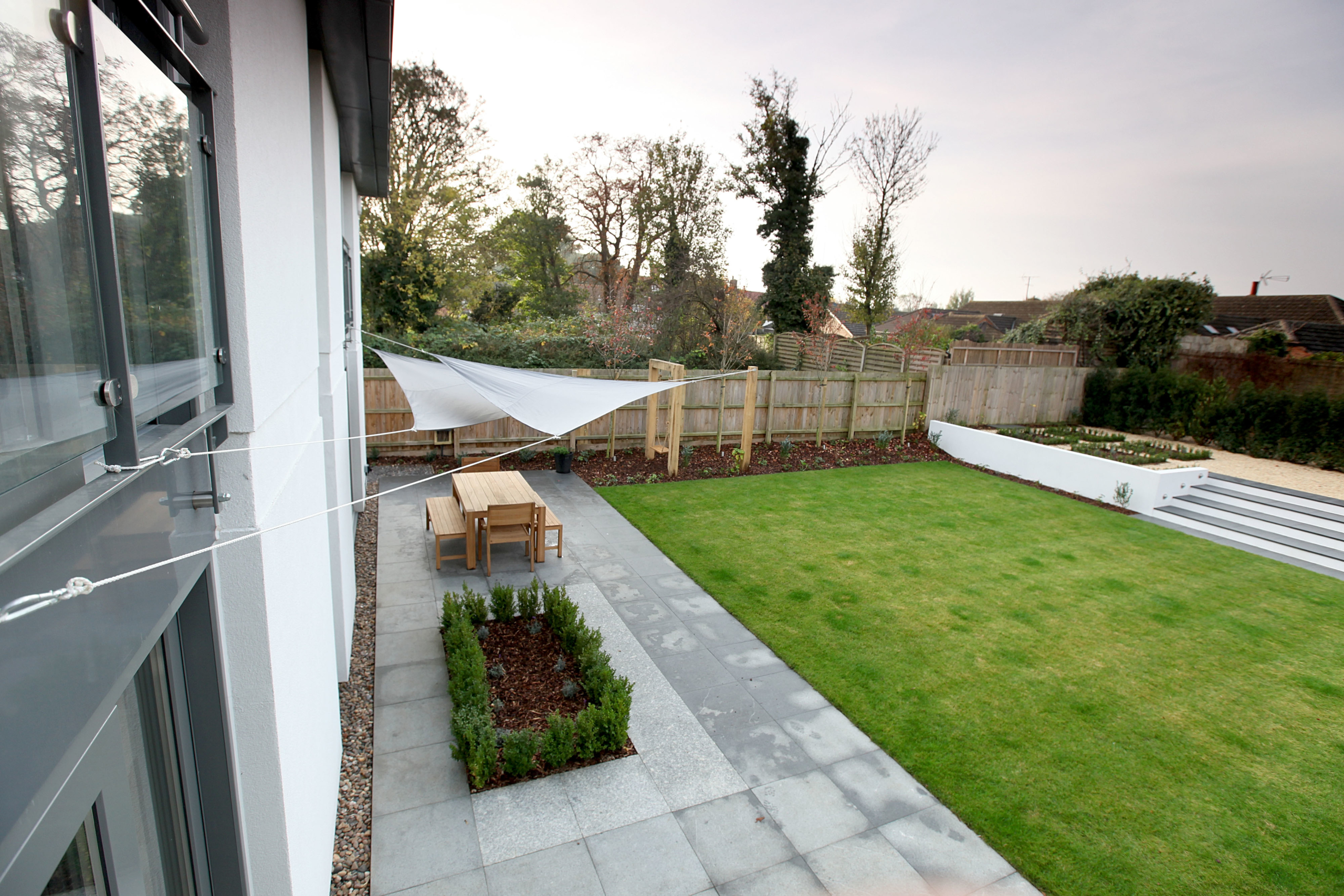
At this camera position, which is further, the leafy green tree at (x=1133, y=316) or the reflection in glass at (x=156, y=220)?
the leafy green tree at (x=1133, y=316)

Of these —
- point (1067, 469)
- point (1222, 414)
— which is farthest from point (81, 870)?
point (1222, 414)

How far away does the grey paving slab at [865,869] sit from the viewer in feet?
11.6

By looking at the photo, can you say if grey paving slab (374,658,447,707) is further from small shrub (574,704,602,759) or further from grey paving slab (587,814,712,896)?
grey paving slab (587,814,712,896)

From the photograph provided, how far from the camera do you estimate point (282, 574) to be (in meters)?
2.31

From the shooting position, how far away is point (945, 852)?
3.81 m

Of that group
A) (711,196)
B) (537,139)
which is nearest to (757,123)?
(711,196)

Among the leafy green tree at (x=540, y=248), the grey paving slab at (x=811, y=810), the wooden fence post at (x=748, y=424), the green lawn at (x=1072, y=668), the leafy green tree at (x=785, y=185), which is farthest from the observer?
the leafy green tree at (x=540, y=248)

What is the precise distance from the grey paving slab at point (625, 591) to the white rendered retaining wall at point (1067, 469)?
9.13 metres

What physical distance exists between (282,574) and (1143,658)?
24.4ft

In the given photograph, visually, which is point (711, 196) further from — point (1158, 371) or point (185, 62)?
point (185, 62)

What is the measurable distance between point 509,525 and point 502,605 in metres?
1.55

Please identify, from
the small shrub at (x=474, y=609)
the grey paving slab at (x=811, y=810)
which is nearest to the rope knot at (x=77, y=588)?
the grey paving slab at (x=811, y=810)

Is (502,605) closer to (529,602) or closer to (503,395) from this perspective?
(529,602)

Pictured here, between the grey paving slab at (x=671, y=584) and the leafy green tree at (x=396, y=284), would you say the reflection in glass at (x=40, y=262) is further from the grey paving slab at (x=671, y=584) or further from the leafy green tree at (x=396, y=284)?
the leafy green tree at (x=396, y=284)
